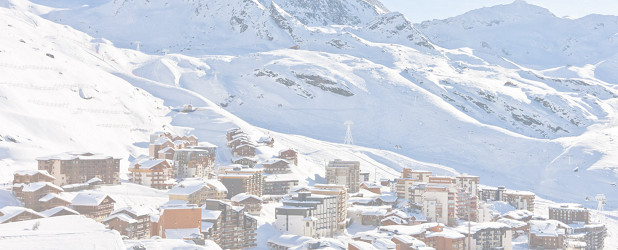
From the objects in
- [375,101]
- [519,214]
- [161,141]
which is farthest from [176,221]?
[375,101]

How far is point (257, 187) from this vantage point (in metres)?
79.1

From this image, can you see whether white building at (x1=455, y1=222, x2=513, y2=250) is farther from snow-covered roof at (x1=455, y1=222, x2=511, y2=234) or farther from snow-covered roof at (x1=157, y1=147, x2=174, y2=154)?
snow-covered roof at (x1=157, y1=147, x2=174, y2=154)

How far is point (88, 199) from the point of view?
2265 inches

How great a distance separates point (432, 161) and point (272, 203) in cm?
5113

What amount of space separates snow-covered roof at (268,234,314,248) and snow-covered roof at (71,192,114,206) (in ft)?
50.6

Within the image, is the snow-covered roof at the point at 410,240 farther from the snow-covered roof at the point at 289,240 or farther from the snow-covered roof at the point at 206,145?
the snow-covered roof at the point at 206,145

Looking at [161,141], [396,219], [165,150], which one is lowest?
[396,219]

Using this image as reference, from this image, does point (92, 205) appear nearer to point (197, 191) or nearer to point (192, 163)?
point (197, 191)

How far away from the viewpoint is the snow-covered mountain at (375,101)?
11956cm

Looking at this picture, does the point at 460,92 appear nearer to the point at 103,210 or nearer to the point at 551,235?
the point at 551,235

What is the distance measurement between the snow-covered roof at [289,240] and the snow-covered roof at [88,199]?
15433mm

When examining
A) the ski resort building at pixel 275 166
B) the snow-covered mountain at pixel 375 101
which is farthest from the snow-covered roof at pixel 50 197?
the snow-covered mountain at pixel 375 101

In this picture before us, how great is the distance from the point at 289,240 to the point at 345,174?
29.5 m

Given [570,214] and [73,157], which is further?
[570,214]
